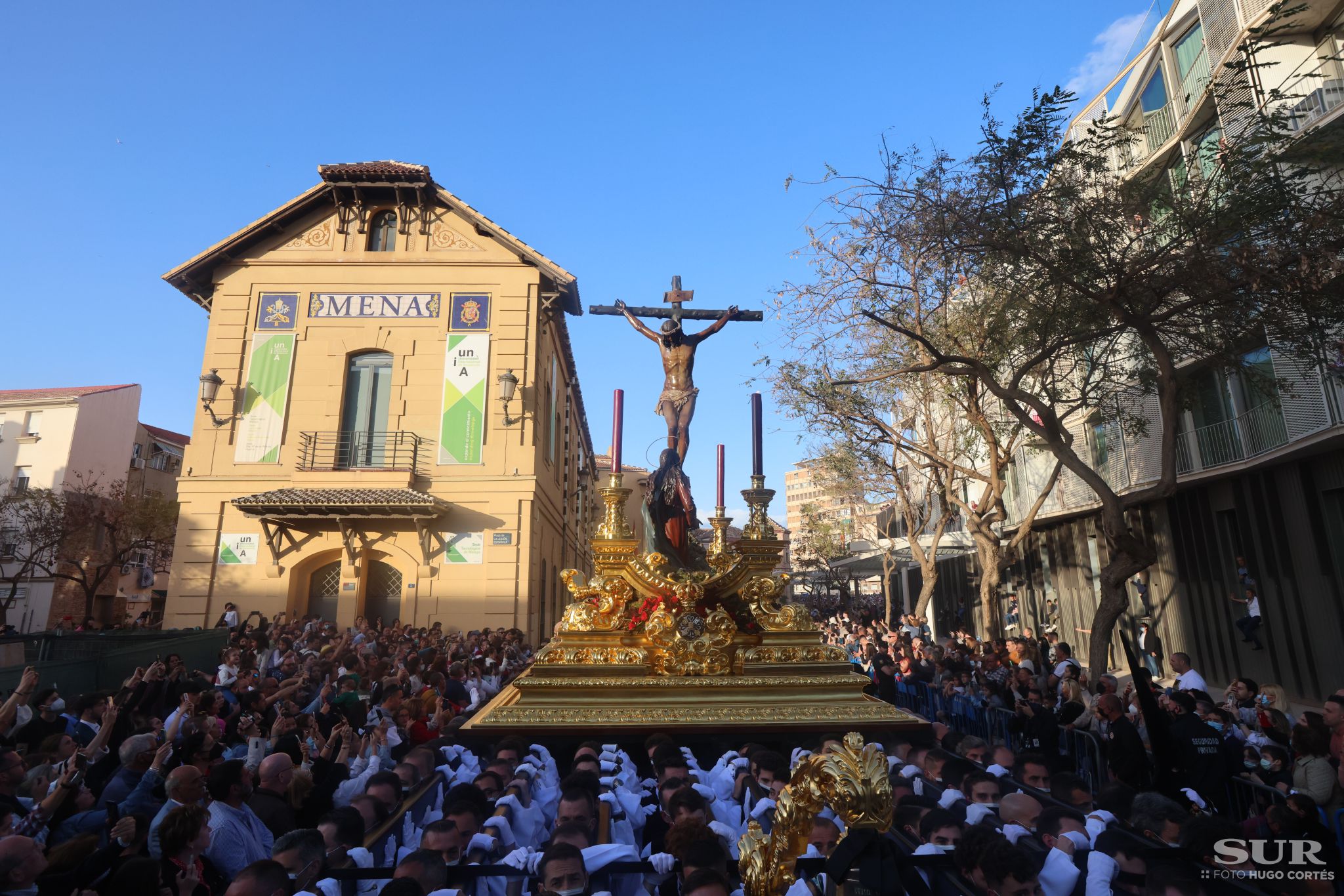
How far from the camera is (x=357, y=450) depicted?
19.2m

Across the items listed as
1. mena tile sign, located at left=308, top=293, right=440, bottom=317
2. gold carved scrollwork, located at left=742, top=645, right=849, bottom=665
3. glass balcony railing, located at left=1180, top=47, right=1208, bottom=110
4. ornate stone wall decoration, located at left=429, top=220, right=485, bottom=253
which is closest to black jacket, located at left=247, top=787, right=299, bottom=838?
gold carved scrollwork, located at left=742, top=645, right=849, bottom=665

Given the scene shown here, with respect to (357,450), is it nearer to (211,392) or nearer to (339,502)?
(339,502)

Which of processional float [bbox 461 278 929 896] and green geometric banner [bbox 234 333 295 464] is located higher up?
green geometric banner [bbox 234 333 295 464]

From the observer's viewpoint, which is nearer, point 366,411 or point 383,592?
point 383,592

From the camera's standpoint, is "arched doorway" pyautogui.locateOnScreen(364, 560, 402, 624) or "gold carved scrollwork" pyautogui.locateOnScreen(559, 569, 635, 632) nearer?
"gold carved scrollwork" pyautogui.locateOnScreen(559, 569, 635, 632)

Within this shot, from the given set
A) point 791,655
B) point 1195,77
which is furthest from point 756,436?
point 1195,77

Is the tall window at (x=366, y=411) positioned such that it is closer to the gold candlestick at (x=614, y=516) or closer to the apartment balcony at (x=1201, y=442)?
the gold candlestick at (x=614, y=516)

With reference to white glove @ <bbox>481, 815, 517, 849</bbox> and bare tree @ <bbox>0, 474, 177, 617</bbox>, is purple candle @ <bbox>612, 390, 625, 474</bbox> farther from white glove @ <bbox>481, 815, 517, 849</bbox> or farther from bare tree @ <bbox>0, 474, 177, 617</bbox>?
bare tree @ <bbox>0, 474, 177, 617</bbox>

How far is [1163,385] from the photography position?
9812 millimetres

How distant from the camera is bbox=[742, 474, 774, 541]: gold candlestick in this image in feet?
28.0

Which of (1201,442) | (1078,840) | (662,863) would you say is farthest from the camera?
(1201,442)

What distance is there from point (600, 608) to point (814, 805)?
5.50 meters

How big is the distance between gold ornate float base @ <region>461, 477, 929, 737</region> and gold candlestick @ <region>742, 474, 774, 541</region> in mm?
19

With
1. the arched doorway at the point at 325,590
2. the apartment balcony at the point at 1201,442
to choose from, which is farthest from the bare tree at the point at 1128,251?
the arched doorway at the point at 325,590
